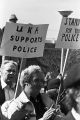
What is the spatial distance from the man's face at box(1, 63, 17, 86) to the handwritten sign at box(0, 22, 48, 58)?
10.5 inches

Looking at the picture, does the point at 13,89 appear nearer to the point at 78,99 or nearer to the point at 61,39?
the point at 61,39

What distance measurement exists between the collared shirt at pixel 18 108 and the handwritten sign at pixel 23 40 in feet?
6.27

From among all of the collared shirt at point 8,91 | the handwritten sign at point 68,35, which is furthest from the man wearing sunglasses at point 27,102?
the handwritten sign at point 68,35

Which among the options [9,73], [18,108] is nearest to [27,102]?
[18,108]

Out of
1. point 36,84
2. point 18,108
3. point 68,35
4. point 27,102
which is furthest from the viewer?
point 68,35

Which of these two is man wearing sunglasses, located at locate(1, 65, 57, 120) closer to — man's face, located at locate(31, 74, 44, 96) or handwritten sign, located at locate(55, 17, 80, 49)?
man's face, located at locate(31, 74, 44, 96)

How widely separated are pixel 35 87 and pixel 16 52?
1854 mm

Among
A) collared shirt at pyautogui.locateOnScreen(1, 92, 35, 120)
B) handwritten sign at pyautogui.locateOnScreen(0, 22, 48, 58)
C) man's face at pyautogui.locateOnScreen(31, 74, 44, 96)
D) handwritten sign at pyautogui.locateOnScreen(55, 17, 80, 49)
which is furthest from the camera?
handwritten sign at pyautogui.locateOnScreen(55, 17, 80, 49)

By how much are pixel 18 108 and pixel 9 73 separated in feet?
5.86

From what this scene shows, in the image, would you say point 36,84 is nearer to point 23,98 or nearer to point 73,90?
point 23,98

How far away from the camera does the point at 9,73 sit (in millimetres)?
7305

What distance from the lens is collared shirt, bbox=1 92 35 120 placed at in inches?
219

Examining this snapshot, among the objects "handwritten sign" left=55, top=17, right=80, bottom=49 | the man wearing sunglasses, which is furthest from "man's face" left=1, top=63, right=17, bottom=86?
"handwritten sign" left=55, top=17, right=80, bottom=49

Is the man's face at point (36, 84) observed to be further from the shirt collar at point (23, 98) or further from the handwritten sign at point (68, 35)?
the handwritten sign at point (68, 35)
